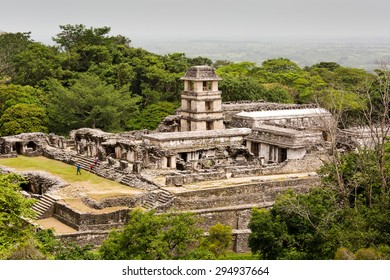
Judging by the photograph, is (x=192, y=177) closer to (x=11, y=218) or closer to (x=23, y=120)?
(x=11, y=218)

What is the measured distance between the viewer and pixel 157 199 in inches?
1172

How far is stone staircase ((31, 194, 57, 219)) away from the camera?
95.6ft

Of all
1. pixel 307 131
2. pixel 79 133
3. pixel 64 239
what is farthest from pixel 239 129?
pixel 64 239

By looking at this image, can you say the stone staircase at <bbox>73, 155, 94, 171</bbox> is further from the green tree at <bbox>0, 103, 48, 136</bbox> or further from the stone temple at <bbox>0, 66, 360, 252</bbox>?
the green tree at <bbox>0, 103, 48, 136</bbox>

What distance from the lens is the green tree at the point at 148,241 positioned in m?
19.9

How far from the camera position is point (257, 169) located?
33.9 m

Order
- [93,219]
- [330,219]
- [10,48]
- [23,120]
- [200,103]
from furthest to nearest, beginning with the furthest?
[10,48] < [23,120] < [200,103] < [93,219] < [330,219]

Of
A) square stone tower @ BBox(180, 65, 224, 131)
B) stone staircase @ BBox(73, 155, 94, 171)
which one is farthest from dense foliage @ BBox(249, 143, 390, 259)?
square stone tower @ BBox(180, 65, 224, 131)

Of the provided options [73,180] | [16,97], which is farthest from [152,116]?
[73,180]

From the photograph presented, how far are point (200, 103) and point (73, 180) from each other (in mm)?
11353

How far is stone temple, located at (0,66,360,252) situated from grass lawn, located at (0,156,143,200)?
41 centimetres

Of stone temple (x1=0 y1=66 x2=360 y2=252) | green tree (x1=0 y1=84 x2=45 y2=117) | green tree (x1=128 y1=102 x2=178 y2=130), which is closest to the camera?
stone temple (x1=0 y1=66 x2=360 y2=252)

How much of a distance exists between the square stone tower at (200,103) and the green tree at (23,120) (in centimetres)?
991

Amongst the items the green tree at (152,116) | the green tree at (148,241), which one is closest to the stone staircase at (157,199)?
the green tree at (148,241)
